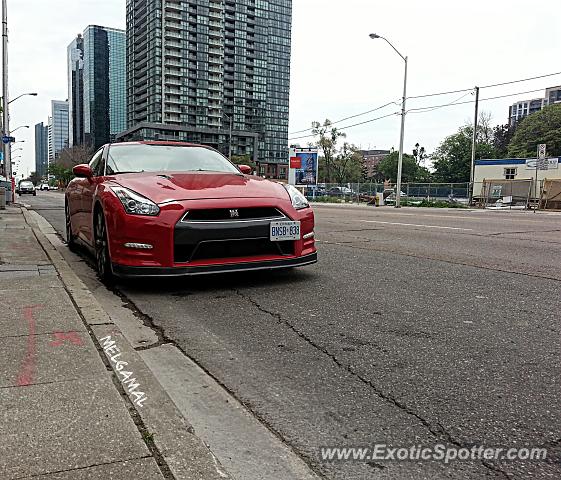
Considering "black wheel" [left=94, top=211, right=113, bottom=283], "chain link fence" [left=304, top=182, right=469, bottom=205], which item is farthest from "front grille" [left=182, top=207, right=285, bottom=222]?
"chain link fence" [left=304, top=182, right=469, bottom=205]

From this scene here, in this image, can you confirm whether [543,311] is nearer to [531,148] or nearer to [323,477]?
[323,477]

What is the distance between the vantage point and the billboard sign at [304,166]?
55500 millimetres

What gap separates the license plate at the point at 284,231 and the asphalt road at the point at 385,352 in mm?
466

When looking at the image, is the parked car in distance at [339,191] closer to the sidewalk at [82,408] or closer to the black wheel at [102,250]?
the black wheel at [102,250]

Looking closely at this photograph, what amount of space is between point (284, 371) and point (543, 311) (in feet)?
7.51

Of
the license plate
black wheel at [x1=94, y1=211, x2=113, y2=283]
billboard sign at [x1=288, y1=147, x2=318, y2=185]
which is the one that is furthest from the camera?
billboard sign at [x1=288, y1=147, x2=318, y2=185]

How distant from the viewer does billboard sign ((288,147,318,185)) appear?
55.5 m

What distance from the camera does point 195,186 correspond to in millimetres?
4852

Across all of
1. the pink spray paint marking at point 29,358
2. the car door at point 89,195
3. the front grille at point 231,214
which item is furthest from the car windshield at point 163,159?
the pink spray paint marking at point 29,358
